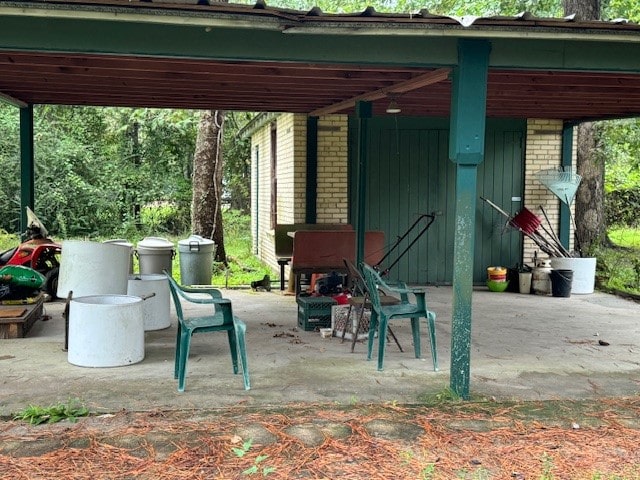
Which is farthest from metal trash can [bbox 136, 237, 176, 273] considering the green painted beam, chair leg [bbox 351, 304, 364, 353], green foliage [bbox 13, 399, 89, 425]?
the green painted beam

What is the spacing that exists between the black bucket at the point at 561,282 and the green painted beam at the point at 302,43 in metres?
5.32

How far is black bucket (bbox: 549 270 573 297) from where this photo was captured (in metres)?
9.88

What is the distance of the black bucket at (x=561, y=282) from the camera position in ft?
32.4

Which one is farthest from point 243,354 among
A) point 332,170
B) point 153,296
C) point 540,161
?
point 540,161

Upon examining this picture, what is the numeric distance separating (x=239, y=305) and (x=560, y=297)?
15.2ft

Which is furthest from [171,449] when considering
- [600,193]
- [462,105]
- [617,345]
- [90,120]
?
[90,120]

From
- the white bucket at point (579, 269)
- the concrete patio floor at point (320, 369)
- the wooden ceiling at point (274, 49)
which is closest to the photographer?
the wooden ceiling at point (274, 49)

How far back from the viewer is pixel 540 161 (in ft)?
36.0

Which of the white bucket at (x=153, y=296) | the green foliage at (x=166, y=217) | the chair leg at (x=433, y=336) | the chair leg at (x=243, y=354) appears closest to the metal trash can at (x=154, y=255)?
the white bucket at (x=153, y=296)

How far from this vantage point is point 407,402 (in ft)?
15.9

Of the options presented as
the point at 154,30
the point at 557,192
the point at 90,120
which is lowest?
the point at 557,192

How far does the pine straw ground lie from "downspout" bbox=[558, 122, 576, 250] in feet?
22.0

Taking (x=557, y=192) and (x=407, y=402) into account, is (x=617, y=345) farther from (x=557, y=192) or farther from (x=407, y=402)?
(x=557, y=192)

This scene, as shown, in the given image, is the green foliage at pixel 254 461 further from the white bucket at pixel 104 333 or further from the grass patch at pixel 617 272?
the grass patch at pixel 617 272
